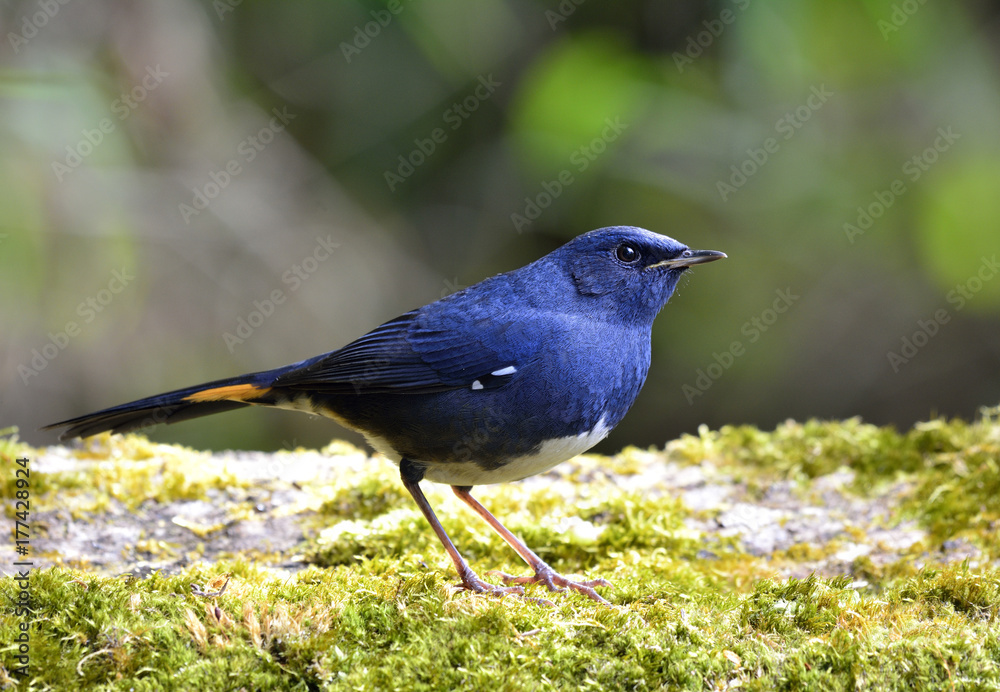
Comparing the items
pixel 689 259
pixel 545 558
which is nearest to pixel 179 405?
pixel 545 558

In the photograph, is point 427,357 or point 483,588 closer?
point 483,588

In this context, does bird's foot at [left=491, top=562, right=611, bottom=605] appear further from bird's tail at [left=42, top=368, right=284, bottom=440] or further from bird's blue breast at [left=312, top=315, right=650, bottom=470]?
bird's tail at [left=42, top=368, right=284, bottom=440]

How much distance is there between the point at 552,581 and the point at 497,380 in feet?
3.01

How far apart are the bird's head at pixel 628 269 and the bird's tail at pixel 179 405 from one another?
1.59 meters

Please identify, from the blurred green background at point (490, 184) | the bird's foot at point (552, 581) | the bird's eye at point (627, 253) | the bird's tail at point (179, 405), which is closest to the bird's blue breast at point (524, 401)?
the bird's eye at point (627, 253)

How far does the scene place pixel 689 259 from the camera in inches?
153

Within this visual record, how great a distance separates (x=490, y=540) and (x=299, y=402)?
1.19 m

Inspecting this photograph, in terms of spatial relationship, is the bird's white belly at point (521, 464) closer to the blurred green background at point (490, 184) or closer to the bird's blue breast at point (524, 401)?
the bird's blue breast at point (524, 401)

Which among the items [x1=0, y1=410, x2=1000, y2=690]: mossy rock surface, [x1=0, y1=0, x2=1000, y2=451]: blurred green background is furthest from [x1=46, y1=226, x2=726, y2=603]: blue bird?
[x1=0, y1=0, x2=1000, y2=451]: blurred green background

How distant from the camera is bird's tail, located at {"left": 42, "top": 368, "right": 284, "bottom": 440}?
157 inches

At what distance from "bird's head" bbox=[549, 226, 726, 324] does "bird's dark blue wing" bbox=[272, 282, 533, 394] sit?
0.48 metres

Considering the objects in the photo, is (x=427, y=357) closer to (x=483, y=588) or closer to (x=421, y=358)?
(x=421, y=358)

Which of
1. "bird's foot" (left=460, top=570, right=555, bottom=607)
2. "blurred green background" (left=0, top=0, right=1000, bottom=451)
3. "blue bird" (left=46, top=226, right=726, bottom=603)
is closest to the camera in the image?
"bird's foot" (left=460, top=570, right=555, bottom=607)

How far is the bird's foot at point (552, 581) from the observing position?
3.37 metres
